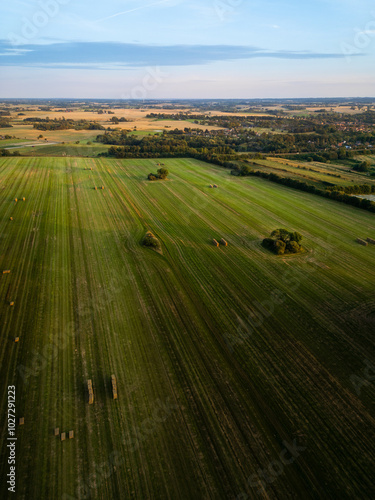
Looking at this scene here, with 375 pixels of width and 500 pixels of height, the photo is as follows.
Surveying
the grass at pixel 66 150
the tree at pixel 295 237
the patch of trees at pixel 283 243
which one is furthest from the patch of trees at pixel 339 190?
the grass at pixel 66 150

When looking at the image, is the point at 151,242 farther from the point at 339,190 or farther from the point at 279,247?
the point at 339,190

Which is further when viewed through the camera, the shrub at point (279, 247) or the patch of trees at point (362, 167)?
the patch of trees at point (362, 167)

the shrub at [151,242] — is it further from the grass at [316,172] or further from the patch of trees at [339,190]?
the grass at [316,172]

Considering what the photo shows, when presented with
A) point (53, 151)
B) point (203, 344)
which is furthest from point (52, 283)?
point (53, 151)

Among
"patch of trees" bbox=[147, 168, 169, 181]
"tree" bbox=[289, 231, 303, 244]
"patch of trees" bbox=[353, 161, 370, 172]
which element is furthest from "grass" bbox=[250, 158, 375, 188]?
"tree" bbox=[289, 231, 303, 244]

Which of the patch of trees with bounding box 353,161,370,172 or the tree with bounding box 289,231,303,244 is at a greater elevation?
the patch of trees with bounding box 353,161,370,172

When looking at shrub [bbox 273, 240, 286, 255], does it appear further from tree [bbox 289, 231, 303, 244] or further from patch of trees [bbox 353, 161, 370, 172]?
patch of trees [bbox 353, 161, 370, 172]

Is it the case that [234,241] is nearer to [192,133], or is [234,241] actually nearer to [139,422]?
[139,422]

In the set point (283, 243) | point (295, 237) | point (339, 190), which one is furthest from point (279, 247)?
point (339, 190)
